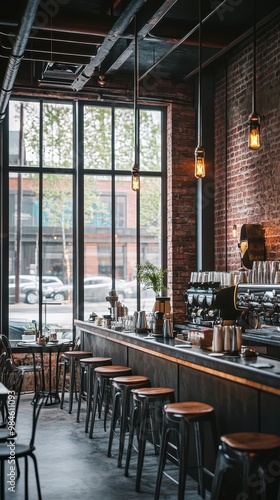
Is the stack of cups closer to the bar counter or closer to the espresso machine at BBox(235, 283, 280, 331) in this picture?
the bar counter

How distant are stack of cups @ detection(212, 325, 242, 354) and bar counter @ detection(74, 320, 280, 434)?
102mm

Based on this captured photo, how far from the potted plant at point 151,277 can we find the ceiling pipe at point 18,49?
2883mm

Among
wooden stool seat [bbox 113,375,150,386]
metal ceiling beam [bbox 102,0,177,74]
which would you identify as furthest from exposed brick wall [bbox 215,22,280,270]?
wooden stool seat [bbox 113,375,150,386]

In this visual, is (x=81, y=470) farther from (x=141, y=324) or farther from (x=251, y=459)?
(x=251, y=459)

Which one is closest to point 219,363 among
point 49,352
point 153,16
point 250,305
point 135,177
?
point 250,305

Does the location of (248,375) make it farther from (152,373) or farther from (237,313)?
(237,313)

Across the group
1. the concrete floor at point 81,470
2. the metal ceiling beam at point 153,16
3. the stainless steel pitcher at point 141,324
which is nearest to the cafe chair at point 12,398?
the concrete floor at point 81,470

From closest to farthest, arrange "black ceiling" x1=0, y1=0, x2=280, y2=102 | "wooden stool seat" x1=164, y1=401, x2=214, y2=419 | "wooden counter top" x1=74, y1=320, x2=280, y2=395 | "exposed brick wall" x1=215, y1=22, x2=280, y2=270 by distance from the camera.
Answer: "wooden counter top" x1=74, y1=320, x2=280, y2=395
"wooden stool seat" x1=164, y1=401, x2=214, y2=419
"black ceiling" x1=0, y1=0, x2=280, y2=102
"exposed brick wall" x1=215, y1=22, x2=280, y2=270

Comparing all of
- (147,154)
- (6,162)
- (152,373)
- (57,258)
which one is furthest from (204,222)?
(152,373)

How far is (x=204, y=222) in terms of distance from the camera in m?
9.94

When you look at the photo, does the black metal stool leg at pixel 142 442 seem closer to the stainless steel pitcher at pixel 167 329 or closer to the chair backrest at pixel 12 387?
the chair backrest at pixel 12 387

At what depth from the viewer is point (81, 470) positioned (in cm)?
564

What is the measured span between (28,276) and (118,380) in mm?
4424

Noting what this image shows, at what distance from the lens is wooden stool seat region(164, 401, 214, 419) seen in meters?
4.32
